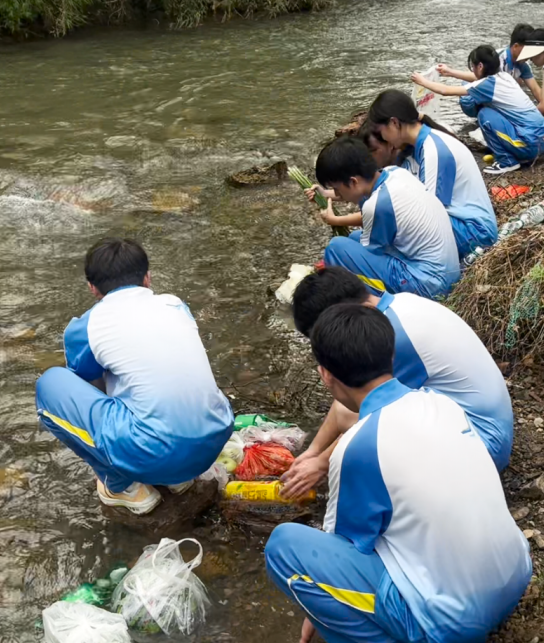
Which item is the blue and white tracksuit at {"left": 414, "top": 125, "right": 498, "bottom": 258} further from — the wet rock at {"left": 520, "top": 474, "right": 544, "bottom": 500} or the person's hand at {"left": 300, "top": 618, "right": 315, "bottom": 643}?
the person's hand at {"left": 300, "top": 618, "right": 315, "bottom": 643}

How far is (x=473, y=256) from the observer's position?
181 inches

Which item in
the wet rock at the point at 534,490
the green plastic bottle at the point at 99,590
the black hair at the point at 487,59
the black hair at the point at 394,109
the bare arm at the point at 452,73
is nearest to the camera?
the green plastic bottle at the point at 99,590

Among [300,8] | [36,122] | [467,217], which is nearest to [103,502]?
[467,217]

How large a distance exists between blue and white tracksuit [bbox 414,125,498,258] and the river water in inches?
48.3

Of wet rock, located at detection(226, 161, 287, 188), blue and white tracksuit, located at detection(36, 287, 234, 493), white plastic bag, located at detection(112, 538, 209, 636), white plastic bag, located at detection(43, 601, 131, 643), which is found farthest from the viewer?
wet rock, located at detection(226, 161, 287, 188)

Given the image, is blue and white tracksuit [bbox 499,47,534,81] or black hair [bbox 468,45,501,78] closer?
black hair [bbox 468,45,501,78]

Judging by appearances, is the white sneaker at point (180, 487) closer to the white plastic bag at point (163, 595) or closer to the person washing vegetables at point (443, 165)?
the white plastic bag at point (163, 595)

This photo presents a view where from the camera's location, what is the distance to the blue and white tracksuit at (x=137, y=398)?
297 cm

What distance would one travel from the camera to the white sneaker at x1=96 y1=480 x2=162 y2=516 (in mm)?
3201

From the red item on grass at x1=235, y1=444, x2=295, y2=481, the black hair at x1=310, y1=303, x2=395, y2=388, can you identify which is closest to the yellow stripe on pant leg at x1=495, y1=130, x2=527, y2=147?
the red item on grass at x1=235, y1=444, x2=295, y2=481

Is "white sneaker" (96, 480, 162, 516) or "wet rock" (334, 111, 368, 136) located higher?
"wet rock" (334, 111, 368, 136)

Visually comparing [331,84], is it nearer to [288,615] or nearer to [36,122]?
[36,122]

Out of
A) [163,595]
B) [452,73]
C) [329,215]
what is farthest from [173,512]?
[452,73]

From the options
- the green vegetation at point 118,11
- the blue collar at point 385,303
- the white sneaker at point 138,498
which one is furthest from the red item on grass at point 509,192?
the green vegetation at point 118,11
